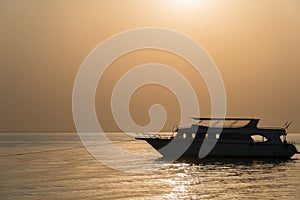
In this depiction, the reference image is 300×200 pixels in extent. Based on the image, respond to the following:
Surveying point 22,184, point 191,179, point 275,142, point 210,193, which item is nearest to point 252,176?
point 191,179

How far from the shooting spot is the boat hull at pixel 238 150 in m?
65.0

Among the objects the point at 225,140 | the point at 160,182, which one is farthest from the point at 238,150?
the point at 160,182

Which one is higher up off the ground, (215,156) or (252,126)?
(252,126)

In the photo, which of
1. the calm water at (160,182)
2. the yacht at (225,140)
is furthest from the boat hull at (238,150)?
the calm water at (160,182)

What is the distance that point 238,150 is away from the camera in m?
65.1

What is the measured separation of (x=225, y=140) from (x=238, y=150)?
2.12m

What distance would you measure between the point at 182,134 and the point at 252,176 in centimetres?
1581

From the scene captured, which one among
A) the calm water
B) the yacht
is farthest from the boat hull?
the calm water

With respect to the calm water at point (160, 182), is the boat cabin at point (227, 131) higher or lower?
higher

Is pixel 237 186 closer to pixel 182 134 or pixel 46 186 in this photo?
pixel 46 186

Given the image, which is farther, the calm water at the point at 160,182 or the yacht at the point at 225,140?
the yacht at the point at 225,140

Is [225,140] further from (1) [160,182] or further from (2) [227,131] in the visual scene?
(1) [160,182]

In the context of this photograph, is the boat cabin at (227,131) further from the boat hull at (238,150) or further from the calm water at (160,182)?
the calm water at (160,182)

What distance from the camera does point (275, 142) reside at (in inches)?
2606
